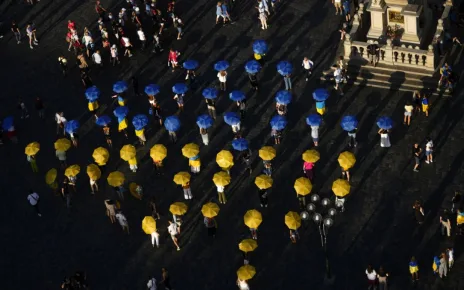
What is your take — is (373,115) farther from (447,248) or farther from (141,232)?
(141,232)

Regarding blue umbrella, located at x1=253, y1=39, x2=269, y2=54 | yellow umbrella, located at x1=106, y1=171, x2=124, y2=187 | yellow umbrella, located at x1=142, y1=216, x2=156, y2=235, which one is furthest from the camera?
blue umbrella, located at x1=253, y1=39, x2=269, y2=54

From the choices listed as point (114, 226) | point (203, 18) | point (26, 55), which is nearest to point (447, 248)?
point (114, 226)

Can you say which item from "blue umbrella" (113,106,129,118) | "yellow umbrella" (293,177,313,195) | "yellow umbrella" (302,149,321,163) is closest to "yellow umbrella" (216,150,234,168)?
A: "yellow umbrella" (302,149,321,163)

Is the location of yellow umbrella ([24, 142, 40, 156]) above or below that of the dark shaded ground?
above

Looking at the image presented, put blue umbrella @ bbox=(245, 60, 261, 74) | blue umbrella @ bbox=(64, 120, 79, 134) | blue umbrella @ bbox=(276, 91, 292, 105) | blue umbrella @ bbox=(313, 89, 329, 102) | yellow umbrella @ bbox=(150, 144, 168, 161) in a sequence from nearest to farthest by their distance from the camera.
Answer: yellow umbrella @ bbox=(150, 144, 168, 161), blue umbrella @ bbox=(313, 89, 329, 102), blue umbrella @ bbox=(276, 91, 292, 105), blue umbrella @ bbox=(64, 120, 79, 134), blue umbrella @ bbox=(245, 60, 261, 74)

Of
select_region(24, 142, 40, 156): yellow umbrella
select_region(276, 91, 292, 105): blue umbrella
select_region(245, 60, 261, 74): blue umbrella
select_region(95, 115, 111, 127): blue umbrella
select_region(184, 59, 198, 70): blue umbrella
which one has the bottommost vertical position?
select_region(276, 91, 292, 105): blue umbrella

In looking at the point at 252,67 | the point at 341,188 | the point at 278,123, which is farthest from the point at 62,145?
the point at 341,188

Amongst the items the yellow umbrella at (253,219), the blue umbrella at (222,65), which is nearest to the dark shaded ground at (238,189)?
the yellow umbrella at (253,219)

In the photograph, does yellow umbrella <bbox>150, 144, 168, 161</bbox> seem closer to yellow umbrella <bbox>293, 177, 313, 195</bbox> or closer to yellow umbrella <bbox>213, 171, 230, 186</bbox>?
yellow umbrella <bbox>213, 171, 230, 186</bbox>
